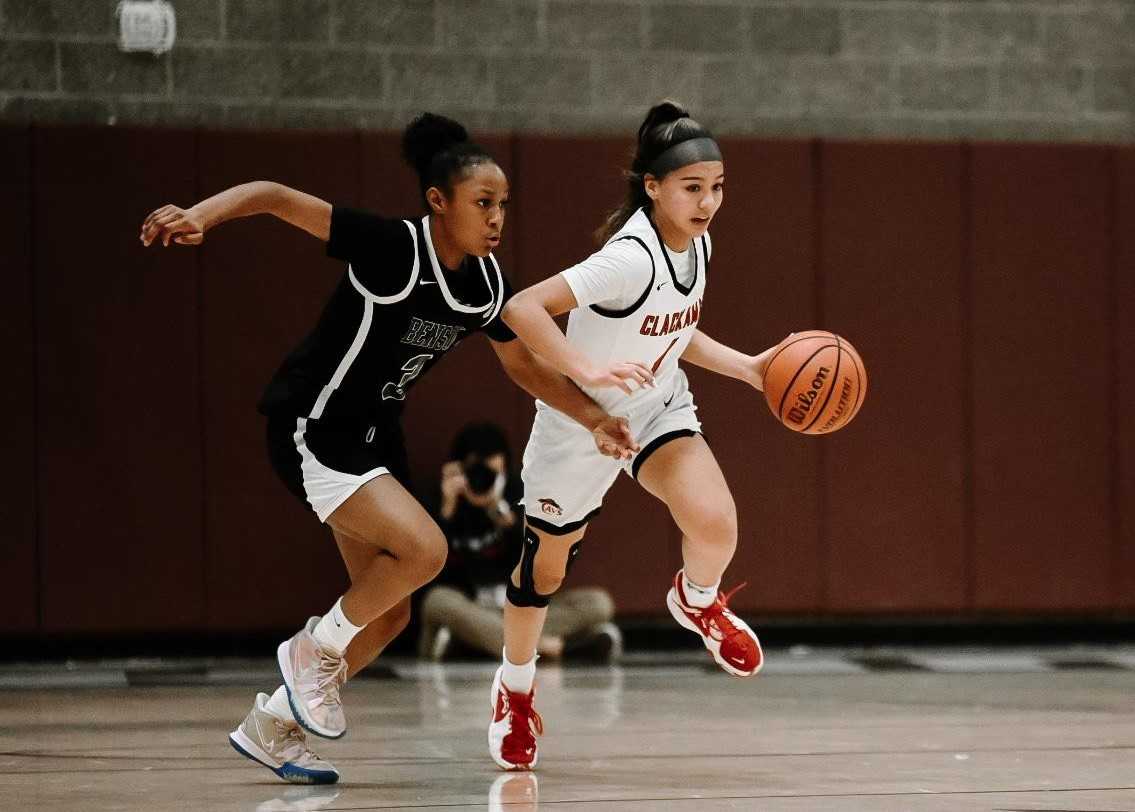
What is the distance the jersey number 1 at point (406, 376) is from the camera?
4.44 meters

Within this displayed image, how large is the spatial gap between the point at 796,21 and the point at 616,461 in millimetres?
4259

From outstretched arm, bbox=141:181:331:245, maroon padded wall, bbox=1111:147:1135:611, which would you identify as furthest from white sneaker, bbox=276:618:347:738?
maroon padded wall, bbox=1111:147:1135:611

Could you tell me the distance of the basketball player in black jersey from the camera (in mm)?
4316

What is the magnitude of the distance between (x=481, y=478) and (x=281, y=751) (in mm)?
3170

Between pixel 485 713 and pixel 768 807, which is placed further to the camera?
pixel 485 713

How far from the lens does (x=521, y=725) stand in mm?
4680

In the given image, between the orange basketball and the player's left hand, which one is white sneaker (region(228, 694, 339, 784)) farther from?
the orange basketball

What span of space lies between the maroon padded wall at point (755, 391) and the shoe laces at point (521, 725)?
11.3 feet

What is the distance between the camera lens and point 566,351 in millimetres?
4246

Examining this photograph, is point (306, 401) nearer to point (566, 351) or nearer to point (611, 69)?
point (566, 351)

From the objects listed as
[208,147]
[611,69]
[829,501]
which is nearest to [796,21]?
[611,69]

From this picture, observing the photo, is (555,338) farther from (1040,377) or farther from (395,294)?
(1040,377)

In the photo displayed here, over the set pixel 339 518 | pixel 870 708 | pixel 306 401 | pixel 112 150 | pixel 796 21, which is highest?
pixel 796 21

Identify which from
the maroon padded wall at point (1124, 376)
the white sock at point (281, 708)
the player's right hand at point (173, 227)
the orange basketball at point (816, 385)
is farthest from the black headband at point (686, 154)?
the maroon padded wall at point (1124, 376)
